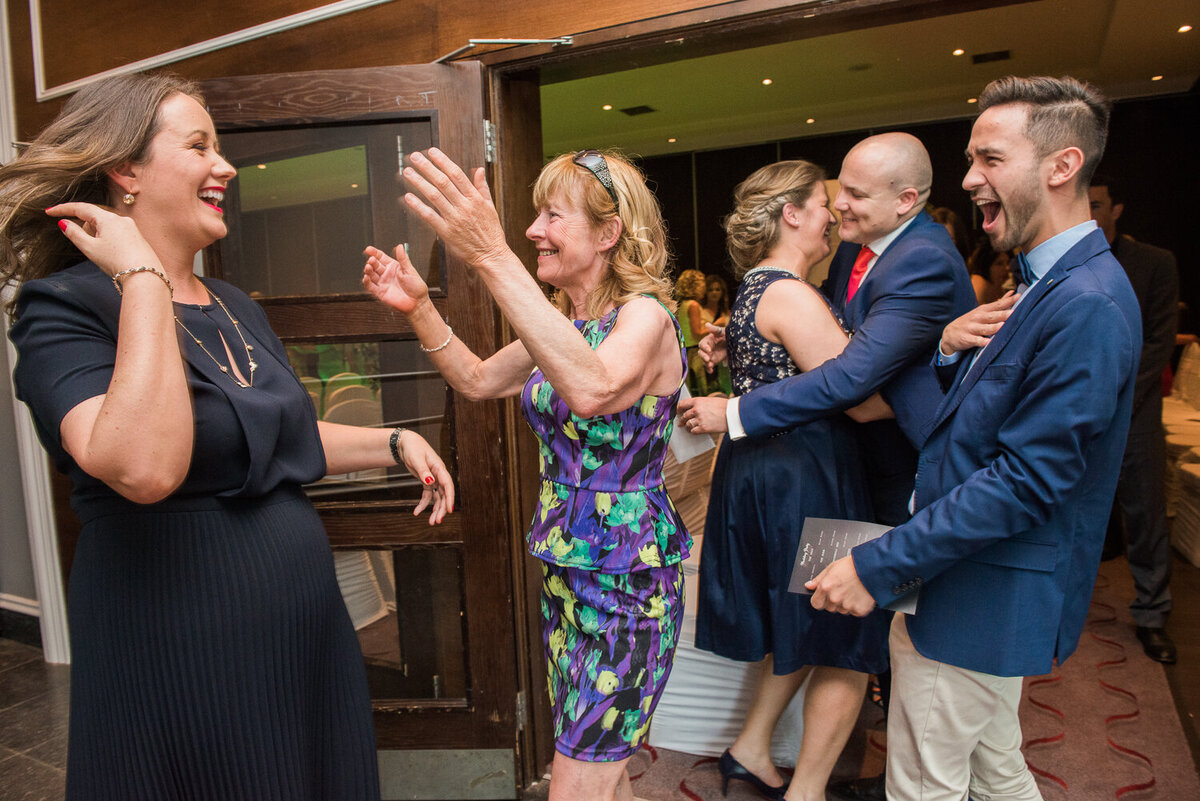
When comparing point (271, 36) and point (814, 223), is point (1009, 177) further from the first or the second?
point (271, 36)

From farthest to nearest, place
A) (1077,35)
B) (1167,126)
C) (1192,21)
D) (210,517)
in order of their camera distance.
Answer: (1167,126) < (1077,35) < (1192,21) < (210,517)

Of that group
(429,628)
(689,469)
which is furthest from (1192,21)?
(429,628)

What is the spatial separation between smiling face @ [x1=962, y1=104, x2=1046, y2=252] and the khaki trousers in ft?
2.46

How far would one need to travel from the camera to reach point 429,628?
98.0 inches

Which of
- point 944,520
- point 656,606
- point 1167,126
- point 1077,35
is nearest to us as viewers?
point 944,520

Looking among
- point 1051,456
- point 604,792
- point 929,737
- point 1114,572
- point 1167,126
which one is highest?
point 1167,126

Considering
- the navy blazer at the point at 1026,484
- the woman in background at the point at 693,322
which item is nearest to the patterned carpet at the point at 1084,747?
the navy blazer at the point at 1026,484

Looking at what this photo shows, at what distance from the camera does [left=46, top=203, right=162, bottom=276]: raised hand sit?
1.08 metres

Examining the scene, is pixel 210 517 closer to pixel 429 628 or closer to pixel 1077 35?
pixel 429 628

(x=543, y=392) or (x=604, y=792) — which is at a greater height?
(x=543, y=392)

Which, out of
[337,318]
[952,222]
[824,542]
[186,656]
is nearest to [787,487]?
[824,542]

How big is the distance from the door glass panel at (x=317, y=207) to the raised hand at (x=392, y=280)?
0.48 meters

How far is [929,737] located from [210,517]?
1.31 meters

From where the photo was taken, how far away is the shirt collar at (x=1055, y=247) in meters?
1.40
